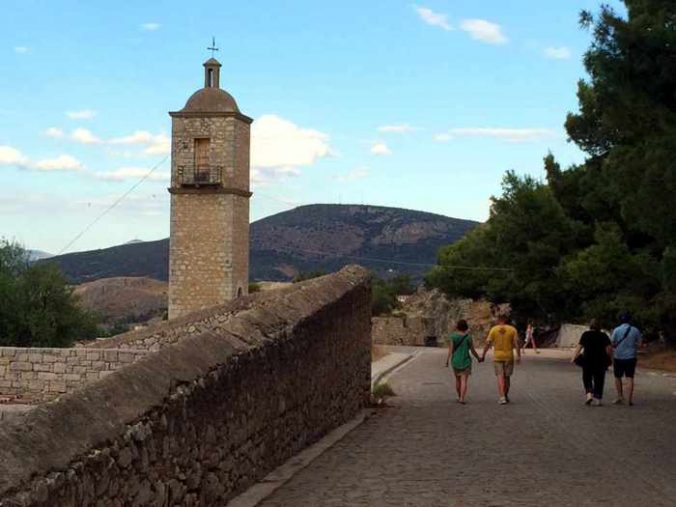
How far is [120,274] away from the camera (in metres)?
124

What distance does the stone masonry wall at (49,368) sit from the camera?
66.1ft

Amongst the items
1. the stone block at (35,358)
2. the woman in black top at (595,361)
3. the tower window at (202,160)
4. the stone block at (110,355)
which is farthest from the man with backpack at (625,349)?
the tower window at (202,160)

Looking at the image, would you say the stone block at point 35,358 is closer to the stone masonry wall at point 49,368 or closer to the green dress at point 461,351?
the stone masonry wall at point 49,368

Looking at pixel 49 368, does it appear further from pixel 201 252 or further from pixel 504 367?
pixel 201 252

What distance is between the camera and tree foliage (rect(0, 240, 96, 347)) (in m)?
43.9

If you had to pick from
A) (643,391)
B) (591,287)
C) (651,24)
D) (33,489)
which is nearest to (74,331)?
(591,287)

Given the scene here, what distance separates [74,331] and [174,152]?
33.1ft

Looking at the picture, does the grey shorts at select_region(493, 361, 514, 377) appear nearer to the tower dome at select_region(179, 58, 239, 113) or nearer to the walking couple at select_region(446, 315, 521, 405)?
the walking couple at select_region(446, 315, 521, 405)

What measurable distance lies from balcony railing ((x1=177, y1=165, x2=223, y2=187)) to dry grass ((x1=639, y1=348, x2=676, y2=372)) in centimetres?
2214

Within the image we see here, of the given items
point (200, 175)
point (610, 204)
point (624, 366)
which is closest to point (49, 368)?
point (624, 366)

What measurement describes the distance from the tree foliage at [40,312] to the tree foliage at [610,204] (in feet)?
64.4

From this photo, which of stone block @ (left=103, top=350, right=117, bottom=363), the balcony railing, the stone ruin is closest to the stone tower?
the balcony railing

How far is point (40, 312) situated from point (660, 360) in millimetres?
Answer: 27635

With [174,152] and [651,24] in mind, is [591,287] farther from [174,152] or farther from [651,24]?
[174,152]
